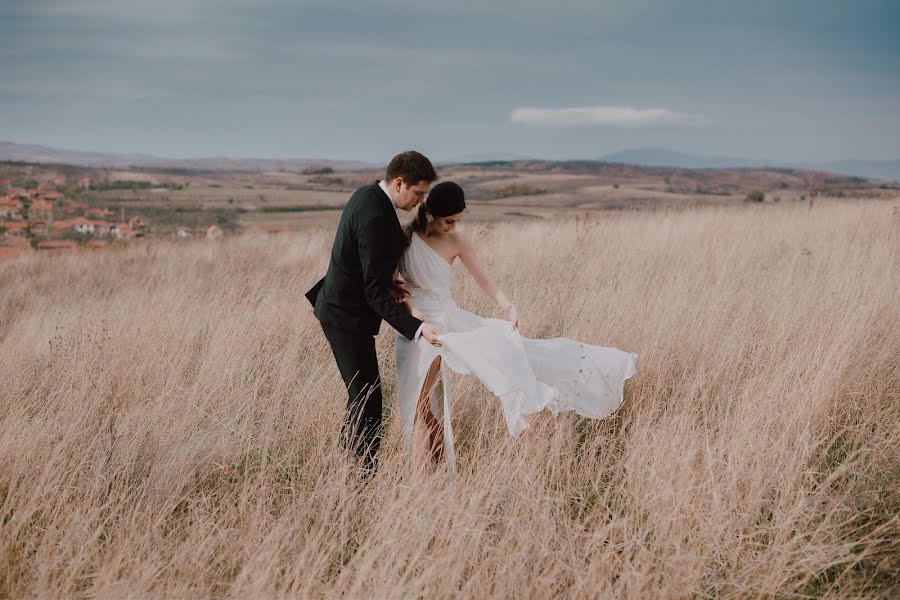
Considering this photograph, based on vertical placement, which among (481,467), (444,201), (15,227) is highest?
(444,201)

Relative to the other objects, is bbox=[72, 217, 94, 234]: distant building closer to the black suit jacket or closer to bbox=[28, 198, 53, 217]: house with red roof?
bbox=[28, 198, 53, 217]: house with red roof

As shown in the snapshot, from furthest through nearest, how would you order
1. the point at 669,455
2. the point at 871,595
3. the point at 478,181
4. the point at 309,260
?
the point at 478,181, the point at 309,260, the point at 669,455, the point at 871,595

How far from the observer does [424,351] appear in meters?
3.25

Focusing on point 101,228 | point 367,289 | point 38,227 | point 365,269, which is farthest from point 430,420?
point 38,227

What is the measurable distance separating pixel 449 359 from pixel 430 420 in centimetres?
43

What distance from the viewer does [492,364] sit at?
3.17m

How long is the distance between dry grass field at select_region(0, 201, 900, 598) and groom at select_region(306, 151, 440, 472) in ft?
0.87

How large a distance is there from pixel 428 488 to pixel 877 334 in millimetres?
3900

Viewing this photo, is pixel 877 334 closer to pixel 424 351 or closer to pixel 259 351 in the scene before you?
pixel 424 351

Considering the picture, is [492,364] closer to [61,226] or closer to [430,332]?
[430,332]

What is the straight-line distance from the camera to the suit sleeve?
2920 millimetres

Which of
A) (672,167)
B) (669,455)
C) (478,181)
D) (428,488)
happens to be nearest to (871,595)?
(669,455)

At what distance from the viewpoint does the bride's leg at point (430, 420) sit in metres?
3.29

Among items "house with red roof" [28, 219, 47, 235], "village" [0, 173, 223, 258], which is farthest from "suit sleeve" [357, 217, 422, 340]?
"house with red roof" [28, 219, 47, 235]
